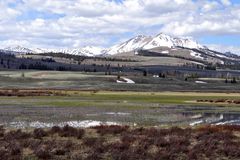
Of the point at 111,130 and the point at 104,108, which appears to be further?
the point at 104,108

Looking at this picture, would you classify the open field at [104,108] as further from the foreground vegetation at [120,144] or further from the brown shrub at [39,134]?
the foreground vegetation at [120,144]

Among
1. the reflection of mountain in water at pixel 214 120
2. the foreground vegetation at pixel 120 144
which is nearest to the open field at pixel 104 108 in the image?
the reflection of mountain in water at pixel 214 120

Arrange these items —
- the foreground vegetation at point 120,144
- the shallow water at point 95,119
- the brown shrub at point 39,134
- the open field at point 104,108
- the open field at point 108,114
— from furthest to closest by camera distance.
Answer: the open field at point 104,108 → the open field at point 108,114 → the shallow water at point 95,119 → the brown shrub at point 39,134 → the foreground vegetation at point 120,144

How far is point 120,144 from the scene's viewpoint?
26453 mm

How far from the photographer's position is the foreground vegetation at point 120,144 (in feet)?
79.2

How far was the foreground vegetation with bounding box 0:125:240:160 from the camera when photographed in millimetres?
24125

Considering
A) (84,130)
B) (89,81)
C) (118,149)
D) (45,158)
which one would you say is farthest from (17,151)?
(89,81)

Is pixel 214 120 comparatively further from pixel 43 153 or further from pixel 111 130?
pixel 43 153

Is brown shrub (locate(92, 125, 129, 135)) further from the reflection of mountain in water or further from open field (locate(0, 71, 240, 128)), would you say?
the reflection of mountain in water

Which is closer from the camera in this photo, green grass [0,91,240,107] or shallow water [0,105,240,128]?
shallow water [0,105,240,128]

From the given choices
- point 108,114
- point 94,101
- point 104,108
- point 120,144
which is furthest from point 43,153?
point 94,101

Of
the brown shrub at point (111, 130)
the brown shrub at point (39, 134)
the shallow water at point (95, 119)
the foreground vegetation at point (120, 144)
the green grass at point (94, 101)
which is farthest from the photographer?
the green grass at point (94, 101)

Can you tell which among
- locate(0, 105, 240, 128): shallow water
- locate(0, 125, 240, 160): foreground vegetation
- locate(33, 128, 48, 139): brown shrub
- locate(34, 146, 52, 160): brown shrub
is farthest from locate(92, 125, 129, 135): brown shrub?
locate(0, 105, 240, 128): shallow water

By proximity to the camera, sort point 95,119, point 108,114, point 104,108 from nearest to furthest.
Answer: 1. point 95,119
2. point 108,114
3. point 104,108
